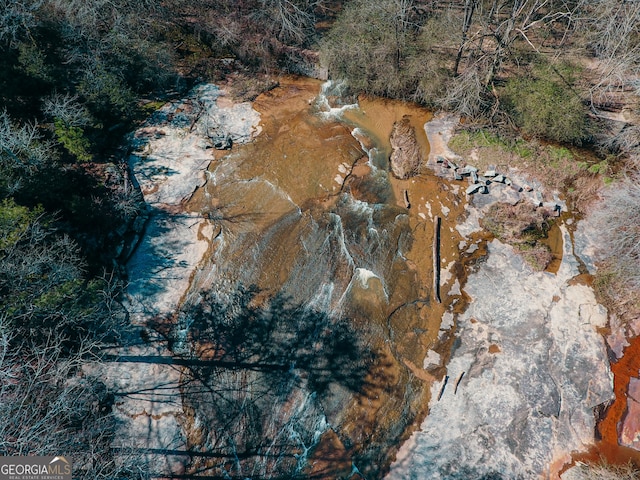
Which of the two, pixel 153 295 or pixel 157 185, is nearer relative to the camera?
pixel 153 295

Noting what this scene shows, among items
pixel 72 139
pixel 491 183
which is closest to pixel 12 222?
pixel 72 139

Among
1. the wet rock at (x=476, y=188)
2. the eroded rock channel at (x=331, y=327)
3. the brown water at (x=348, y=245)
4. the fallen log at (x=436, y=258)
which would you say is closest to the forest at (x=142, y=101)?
the eroded rock channel at (x=331, y=327)

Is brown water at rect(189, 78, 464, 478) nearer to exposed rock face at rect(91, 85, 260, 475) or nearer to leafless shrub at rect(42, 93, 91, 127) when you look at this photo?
exposed rock face at rect(91, 85, 260, 475)

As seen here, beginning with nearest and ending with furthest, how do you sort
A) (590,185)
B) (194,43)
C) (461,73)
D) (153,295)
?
1. (153,295)
2. (590,185)
3. (461,73)
4. (194,43)

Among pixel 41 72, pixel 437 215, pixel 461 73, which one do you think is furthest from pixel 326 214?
pixel 41 72

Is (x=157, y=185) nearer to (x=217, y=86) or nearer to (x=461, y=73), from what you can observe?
(x=217, y=86)

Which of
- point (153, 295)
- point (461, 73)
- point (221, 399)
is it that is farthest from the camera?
point (461, 73)
